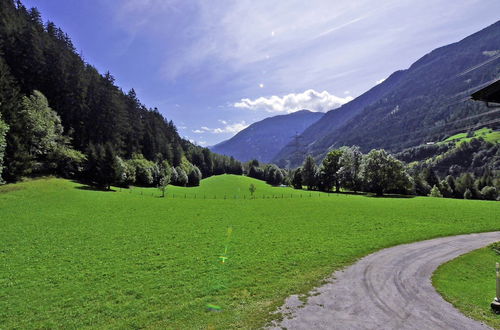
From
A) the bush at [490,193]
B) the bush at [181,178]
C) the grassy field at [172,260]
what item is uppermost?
the bush at [181,178]

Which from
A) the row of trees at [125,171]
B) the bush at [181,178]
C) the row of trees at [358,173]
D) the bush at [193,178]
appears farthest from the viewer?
the bush at [193,178]

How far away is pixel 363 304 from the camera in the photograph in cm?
1240

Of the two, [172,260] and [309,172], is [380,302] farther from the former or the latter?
[309,172]

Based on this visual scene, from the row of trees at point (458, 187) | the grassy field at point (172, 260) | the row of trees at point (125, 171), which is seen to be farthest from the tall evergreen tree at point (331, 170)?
the row of trees at point (125, 171)

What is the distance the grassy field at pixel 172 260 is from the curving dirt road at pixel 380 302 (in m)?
1.26

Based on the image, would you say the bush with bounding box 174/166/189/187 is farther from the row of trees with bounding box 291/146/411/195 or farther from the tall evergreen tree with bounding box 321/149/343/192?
the tall evergreen tree with bounding box 321/149/343/192

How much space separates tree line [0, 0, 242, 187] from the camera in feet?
200

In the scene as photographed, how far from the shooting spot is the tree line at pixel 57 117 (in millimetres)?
60969

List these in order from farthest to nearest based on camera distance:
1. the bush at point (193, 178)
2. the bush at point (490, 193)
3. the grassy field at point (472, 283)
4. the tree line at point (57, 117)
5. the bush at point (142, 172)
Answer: the bush at point (193, 178)
the bush at point (490, 193)
the bush at point (142, 172)
the tree line at point (57, 117)
the grassy field at point (472, 283)

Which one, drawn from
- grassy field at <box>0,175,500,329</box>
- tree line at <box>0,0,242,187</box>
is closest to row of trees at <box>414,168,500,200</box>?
grassy field at <box>0,175,500,329</box>

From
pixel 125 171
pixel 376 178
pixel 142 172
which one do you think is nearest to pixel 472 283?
pixel 376 178

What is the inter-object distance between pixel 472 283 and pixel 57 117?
9684 centimetres

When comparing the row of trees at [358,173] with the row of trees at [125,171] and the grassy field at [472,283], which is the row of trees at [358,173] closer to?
the row of trees at [125,171]

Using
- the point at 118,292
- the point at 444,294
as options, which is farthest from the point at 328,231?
the point at 118,292
